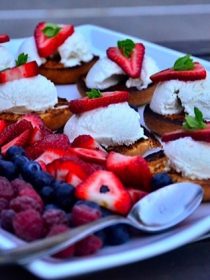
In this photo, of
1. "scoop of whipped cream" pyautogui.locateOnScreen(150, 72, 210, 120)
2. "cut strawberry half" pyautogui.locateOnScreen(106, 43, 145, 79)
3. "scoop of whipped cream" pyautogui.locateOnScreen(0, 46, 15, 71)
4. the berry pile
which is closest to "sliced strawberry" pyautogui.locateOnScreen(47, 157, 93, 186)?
the berry pile

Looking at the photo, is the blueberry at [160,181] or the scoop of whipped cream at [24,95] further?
the scoop of whipped cream at [24,95]

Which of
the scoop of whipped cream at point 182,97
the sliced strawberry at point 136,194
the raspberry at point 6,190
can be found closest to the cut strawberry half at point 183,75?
the scoop of whipped cream at point 182,97

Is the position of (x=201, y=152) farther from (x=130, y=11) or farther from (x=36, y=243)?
(x=130, y=11)

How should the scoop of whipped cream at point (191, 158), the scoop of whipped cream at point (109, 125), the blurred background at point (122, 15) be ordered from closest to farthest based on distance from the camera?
the scoop of whipped cream at point (191, 158) < the scoop of whipped cream at point (109, 125) < the blurred background at point (122, 15)

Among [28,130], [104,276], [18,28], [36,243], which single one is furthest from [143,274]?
[18,28]

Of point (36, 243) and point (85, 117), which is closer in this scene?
point (36, 243)

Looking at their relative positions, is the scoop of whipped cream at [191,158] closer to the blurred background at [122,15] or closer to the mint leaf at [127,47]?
the mint leaf at [127,47]

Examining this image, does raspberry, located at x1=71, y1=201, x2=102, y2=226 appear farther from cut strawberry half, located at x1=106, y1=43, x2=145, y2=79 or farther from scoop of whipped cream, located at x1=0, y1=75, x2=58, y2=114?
cut strawberry half, located at x1=106, y1=43, x2=145, y2=79
